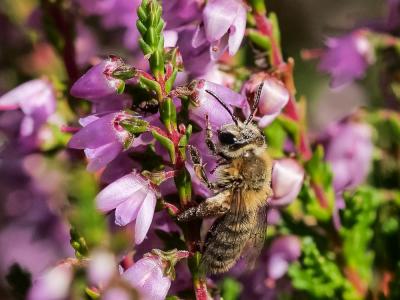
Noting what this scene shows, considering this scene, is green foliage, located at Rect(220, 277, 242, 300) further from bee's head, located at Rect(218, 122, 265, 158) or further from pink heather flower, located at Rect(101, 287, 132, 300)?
pink heather flower, located at Rect(101, 287, 132, 300)

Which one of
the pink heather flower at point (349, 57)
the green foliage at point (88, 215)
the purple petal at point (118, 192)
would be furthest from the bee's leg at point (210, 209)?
the pink heather flower at point (349, 57)

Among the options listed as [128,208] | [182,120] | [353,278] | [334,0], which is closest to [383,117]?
[353,278]

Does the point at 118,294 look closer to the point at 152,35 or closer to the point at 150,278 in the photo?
the point at 150,278

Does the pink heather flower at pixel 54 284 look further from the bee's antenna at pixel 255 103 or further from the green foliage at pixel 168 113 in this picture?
the bee's antenna at pixel 255 103

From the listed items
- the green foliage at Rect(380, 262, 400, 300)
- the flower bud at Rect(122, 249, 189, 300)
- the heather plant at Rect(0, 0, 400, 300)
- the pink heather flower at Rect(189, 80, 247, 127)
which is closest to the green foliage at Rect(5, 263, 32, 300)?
the heather plant at Rect(0, 0, 400, 300)

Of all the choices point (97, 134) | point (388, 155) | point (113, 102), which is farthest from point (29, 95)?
point (388, 155)

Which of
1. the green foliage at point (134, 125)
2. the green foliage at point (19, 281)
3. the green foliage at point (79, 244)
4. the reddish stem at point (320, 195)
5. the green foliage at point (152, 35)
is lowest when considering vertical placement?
the reddish stem at point (320, 195)

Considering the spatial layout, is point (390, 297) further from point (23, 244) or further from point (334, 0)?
point (334, 0)
